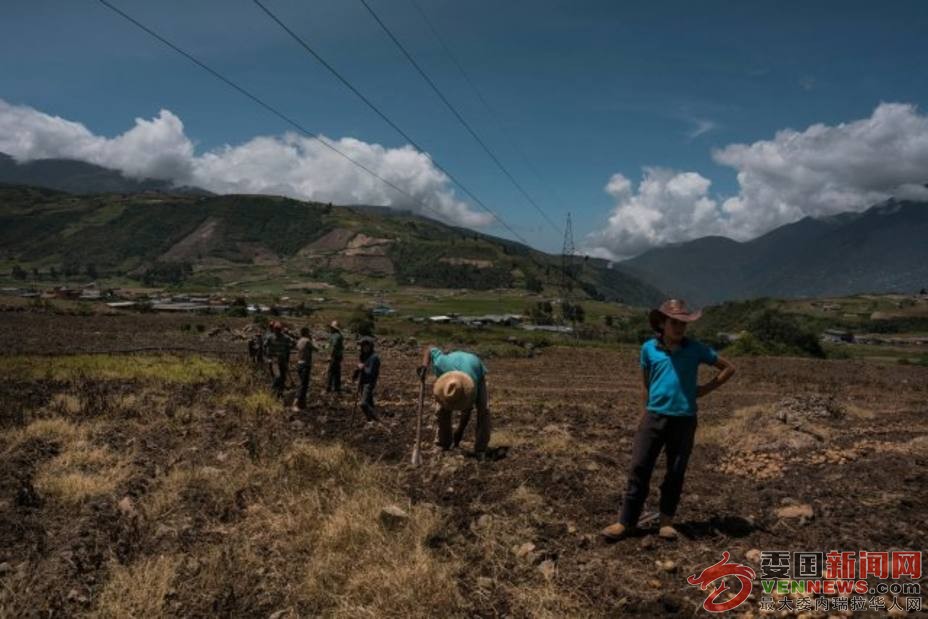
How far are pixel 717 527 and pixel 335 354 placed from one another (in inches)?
425

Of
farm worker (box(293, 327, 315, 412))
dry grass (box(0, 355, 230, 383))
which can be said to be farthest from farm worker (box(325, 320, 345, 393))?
dry grass (box(0, 355, 230, 383))

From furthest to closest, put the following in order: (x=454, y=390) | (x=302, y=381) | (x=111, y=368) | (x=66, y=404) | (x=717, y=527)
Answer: (x=111, y=368)
(x=302, y=381)
(x=66, y=404)
(x=454, y=390)
(x=717, y=527)

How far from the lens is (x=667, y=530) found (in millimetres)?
5336

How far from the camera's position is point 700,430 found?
41.6 feet

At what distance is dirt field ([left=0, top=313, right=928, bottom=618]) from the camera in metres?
4.78

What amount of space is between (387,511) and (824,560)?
12.5ft

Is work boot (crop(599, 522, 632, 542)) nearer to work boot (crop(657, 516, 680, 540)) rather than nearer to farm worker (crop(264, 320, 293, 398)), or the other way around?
work boot (crop(657, 516, 680, 540))

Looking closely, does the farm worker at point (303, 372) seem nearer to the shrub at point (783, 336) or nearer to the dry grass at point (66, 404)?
the dry grass at point (66, 404)

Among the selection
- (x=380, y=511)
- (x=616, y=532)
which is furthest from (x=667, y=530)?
(x=380, y=511)

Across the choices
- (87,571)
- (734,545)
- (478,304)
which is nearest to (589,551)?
(734,545)

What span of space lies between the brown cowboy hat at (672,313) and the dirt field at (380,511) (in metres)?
1.96

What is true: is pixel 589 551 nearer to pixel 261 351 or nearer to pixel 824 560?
pixel 824 560

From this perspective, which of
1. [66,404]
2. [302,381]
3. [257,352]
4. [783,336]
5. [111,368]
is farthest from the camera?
[783,336]

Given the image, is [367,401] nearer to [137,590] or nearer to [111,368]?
[137,590]
